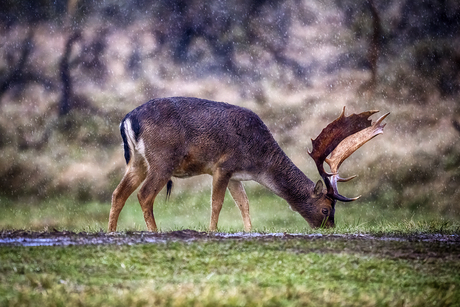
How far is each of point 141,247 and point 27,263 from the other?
0.88m

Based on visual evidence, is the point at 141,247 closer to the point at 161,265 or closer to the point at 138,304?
the point at 161,265

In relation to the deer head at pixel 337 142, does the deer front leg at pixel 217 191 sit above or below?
below

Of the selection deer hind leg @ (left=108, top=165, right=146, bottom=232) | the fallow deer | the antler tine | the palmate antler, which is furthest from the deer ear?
deer hind leg @ (left=108, top=165, right=146, bottom=232)

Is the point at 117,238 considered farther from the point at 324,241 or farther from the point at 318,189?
the point at 318,189

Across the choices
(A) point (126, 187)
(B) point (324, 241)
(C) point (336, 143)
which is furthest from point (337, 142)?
(B) point (324, 241)

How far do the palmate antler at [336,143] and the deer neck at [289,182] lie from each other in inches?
13.7

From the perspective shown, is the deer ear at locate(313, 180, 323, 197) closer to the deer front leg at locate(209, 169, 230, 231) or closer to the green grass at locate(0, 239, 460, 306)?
the deer front leg at locate(209, 169, 230, 231)

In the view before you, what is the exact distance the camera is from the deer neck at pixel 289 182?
798 centimetres

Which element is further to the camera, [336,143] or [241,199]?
[241,199]

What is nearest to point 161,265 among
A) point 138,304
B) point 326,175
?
point 138,304

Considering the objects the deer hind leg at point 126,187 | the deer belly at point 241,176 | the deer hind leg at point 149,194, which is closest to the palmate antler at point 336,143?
the deer belly at point 241,176

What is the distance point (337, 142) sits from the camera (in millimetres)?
7867

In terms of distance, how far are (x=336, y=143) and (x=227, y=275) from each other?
483 centimetres

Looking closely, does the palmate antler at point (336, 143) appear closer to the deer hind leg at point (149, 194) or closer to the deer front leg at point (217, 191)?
the deer front leg at point (217, 191)
